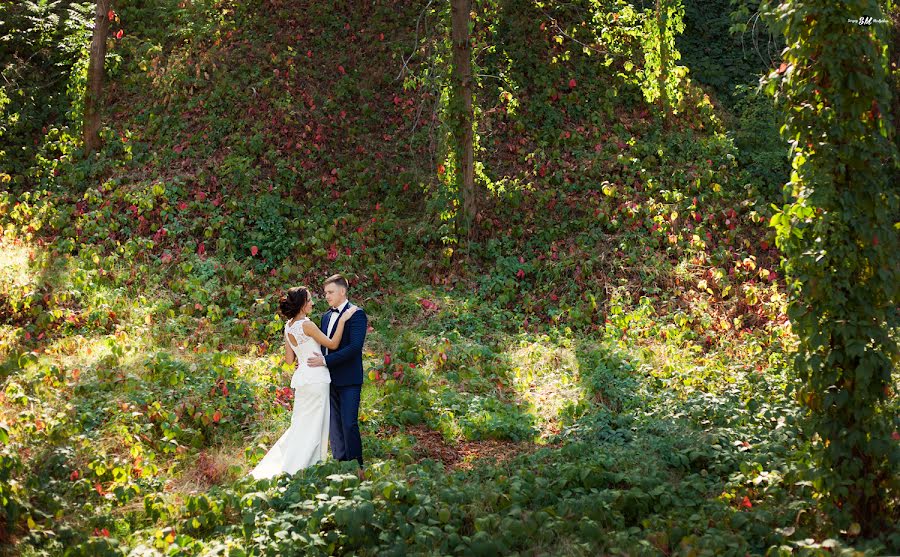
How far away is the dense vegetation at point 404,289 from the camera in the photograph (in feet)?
19.2

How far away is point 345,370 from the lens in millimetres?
7398

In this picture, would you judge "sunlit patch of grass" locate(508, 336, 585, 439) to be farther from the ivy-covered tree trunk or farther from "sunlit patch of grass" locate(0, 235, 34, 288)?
"sunlit patch of grass" locate(0, 235, 34, 288)

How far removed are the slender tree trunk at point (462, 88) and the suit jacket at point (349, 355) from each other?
6740 millimetres

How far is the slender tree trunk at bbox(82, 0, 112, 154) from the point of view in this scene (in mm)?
14961

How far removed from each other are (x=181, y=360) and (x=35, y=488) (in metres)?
3.50

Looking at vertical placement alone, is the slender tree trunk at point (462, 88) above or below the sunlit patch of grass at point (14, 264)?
above

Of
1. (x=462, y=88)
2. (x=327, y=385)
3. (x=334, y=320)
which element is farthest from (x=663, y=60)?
(x=327, y=385)

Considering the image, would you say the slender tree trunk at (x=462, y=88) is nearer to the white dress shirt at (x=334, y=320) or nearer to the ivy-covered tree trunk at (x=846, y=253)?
the white dress shirt at (x=334, y=320)

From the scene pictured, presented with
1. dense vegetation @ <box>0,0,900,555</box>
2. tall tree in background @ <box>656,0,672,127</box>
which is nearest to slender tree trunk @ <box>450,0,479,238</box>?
dense vegetation @ <box>0,0,900,555</box>

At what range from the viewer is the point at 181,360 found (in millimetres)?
9492

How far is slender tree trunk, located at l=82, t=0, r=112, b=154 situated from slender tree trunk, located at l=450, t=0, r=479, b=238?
7258mm

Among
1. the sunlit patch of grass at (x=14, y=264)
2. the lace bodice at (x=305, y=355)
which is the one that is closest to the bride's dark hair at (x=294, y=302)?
the lace bodice at (x=305, y=355)

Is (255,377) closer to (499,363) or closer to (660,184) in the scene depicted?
(499,363)

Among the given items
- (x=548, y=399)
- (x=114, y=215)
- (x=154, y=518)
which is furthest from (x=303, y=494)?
(x=114, y=215)
